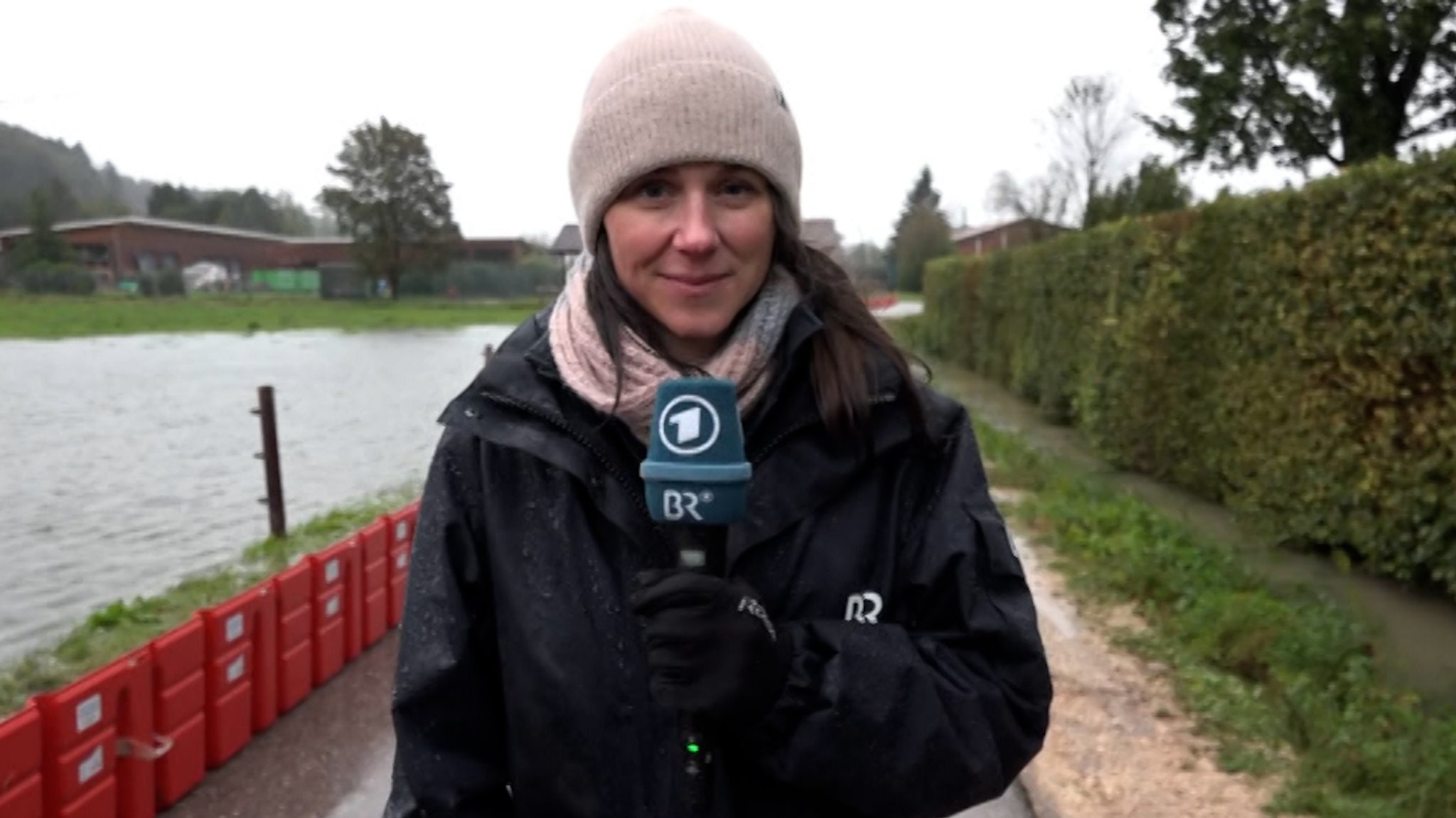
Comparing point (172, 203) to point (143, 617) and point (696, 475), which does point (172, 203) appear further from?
point (696, 475)

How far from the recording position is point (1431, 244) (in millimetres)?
7777

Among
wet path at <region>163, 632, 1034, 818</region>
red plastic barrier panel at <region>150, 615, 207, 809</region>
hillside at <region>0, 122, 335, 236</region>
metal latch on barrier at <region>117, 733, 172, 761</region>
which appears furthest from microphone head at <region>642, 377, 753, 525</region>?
hillside at <region>0, 122, 335, 236</region>

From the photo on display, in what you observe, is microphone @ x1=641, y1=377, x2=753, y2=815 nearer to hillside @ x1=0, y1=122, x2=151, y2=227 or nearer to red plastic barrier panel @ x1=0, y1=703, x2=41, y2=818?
red plastic barrier panel @ x1=0, y1=703, x2=41, y2=818

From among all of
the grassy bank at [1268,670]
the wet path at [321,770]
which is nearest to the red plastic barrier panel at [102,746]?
the wet path at [321,770]

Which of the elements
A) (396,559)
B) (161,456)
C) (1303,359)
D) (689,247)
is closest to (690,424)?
(689,247)

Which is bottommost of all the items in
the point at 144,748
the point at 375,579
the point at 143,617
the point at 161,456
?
the point at 161,456

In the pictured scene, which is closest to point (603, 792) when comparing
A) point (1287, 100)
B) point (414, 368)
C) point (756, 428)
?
point (756, 428)

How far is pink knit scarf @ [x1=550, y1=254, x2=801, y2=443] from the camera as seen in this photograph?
6.53ft

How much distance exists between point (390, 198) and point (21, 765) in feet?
193

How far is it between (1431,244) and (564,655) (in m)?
7.20

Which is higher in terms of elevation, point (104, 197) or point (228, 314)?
point (104, 197)

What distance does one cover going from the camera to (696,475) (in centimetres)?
175

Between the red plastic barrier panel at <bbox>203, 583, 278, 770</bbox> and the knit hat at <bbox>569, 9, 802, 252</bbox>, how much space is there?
4.72 metres

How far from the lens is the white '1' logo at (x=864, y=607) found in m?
1.97
